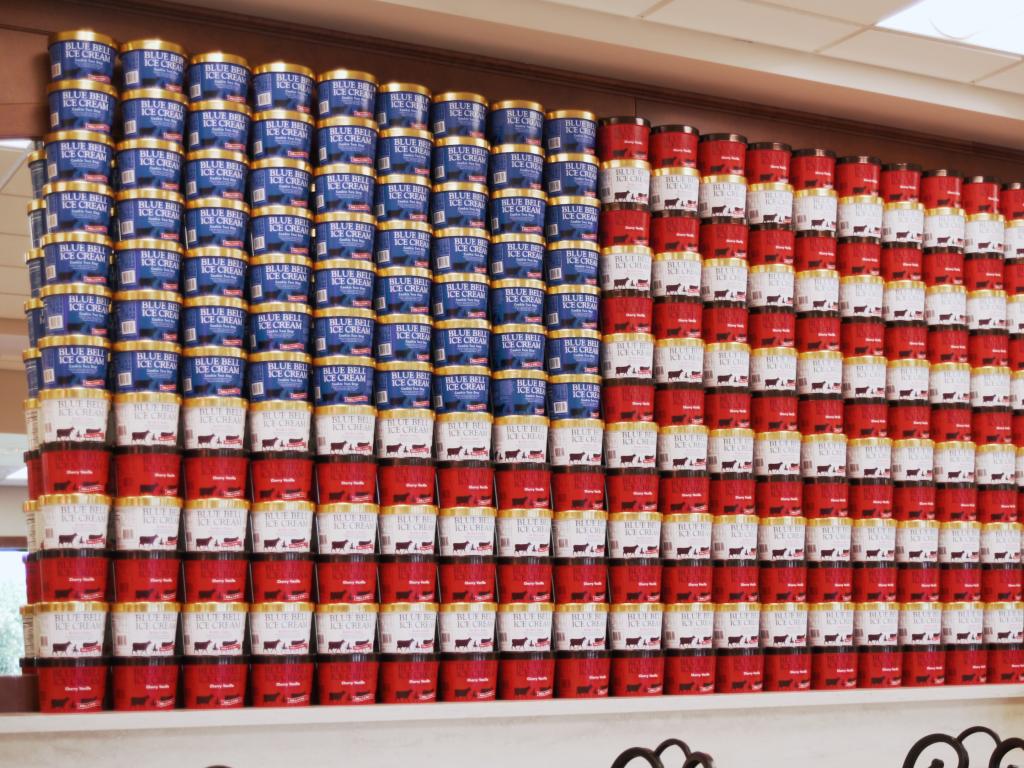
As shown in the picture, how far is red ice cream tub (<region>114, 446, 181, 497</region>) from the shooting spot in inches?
118

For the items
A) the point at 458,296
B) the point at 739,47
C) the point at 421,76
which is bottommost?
the point at 458,296

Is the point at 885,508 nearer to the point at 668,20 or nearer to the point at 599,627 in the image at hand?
the point at 599,627

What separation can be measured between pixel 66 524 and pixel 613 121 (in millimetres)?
1756

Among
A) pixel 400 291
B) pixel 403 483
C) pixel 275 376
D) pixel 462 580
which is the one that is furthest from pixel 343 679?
pixel 400 291

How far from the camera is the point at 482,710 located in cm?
324

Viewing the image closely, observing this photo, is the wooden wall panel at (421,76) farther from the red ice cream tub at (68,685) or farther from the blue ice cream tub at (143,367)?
the red ice cream tub at (68,685)

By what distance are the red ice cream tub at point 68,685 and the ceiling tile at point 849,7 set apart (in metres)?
2.32

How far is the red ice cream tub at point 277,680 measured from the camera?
3062mm

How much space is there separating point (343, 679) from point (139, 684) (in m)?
0.46

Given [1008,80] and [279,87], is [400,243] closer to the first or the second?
[279,87]

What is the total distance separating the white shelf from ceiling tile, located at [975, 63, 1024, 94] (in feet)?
5.98

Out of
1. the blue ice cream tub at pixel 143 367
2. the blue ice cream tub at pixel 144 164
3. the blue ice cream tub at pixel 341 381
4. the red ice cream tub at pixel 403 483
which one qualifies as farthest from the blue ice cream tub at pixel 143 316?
the red ice cream tub at pixel 403 483

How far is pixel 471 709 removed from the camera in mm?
3227

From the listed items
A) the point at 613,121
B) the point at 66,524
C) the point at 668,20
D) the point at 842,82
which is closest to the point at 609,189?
the point at 613,121
